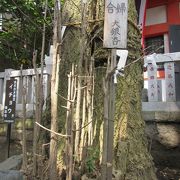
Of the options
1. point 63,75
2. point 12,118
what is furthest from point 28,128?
point 63,75

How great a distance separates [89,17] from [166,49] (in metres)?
6.28

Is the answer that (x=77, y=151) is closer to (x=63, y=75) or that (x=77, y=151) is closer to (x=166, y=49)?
(x=63, y=75)

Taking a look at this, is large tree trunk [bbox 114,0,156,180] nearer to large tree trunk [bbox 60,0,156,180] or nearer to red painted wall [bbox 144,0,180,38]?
large tree trunk [bbox 60,0,156,180]

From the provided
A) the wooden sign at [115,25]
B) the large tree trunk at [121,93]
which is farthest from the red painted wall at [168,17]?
Result: the wooden sign at [115,25]

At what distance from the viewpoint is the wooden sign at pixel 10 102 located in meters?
6.32

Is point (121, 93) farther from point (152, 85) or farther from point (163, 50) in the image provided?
point (163, 50)

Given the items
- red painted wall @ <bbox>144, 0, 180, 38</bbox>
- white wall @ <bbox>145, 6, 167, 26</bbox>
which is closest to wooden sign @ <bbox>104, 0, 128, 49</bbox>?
red painted wall @ <bbox>144, 0, 180, 38</bbox>

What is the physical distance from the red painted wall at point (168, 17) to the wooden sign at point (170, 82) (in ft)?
14.1

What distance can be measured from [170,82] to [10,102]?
327cm

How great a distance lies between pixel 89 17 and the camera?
4441 mm

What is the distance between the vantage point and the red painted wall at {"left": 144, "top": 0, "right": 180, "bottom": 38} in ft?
33.5

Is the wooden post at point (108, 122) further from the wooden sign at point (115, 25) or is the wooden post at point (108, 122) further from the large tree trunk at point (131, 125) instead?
the large tree trunk at point (131, 125)

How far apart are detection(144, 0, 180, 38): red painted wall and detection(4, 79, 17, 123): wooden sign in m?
5.75

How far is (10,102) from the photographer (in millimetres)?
6500
